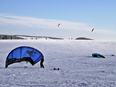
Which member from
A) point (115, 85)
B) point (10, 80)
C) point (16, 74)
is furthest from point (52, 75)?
point (115, 85)

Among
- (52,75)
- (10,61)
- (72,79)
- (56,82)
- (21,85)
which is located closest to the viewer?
(21,85)

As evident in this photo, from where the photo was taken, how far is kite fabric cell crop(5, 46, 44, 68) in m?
25.8

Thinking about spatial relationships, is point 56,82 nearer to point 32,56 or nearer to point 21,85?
point 21,85

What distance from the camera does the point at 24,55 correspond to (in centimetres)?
2611

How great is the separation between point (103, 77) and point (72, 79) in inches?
76.3

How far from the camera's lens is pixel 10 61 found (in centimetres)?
2567

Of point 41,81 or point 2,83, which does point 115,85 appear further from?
point 2,83

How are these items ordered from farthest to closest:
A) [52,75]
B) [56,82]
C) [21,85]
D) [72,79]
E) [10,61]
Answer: [10,61] → [52,75] → [72,79] → [56,82] → [21,85]

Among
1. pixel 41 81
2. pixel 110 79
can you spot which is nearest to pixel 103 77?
pixel 110 79

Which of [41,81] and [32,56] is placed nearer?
[41,81]

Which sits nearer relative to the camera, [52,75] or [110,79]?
[110,79]

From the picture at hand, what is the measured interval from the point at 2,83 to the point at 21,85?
3.20 feet

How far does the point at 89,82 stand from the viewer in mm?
17594

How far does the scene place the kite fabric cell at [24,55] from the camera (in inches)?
1014
